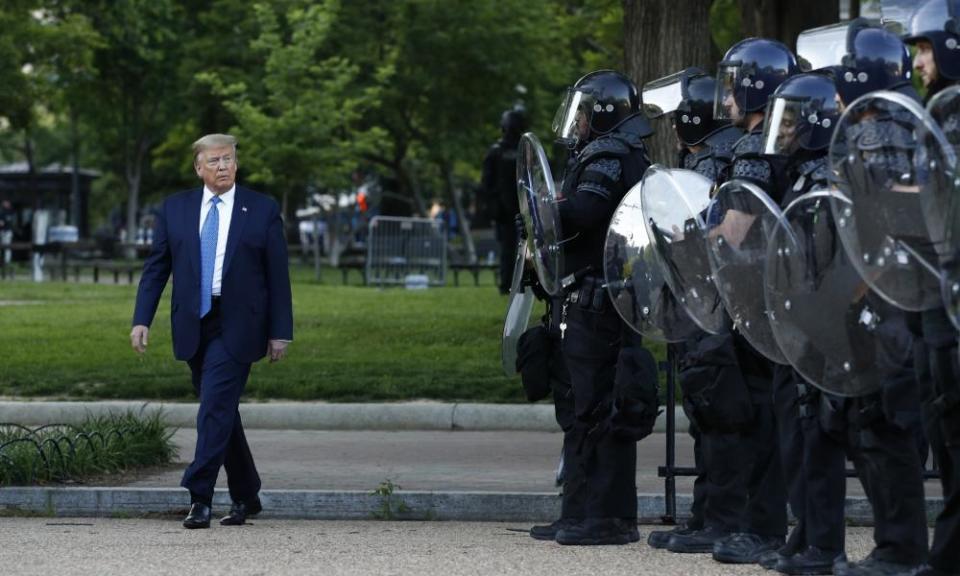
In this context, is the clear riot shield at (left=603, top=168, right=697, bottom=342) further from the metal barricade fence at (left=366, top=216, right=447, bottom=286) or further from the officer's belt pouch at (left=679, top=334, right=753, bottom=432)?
the metal barricade fence at (left=366, top=216, right=447, bottom=286)

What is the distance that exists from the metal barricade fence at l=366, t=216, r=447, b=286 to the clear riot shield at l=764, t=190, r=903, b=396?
21329 mm

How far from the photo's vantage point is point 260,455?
11.4 m

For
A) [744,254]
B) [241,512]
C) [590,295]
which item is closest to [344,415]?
[241,512]

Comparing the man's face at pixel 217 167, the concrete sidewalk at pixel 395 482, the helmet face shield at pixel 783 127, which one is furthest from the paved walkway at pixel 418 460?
the helmet face shield at pixel 783 127

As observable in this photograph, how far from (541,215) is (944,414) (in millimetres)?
2190

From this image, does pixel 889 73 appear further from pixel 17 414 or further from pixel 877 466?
pixel 17 414

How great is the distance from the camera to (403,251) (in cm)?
2812

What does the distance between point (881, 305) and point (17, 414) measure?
829 cm

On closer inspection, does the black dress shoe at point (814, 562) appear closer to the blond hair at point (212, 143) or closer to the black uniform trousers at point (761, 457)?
the black uniform trousers at point (761, 457)

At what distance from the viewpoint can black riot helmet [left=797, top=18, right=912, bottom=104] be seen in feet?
21.0

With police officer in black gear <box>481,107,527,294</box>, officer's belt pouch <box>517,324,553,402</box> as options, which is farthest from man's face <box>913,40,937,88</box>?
police officer in black gear <box>481,107,527,294</box>

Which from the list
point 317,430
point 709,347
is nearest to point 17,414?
point 317,430

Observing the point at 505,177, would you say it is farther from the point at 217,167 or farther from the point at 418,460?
the point at 217,167

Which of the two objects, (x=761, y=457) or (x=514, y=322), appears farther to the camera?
(x=514, y=322)
